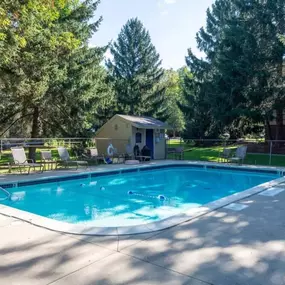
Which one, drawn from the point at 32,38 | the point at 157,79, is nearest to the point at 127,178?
the point at 32,38

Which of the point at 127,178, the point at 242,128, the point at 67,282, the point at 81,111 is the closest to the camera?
the point at 67,282

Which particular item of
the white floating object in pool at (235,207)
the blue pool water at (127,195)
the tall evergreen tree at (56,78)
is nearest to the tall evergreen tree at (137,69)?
the tall evergreen tree at (56,78)

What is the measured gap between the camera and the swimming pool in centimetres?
693

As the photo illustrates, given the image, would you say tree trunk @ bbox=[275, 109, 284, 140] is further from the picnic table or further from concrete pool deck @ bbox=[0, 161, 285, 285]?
concrete pool deck @ bbox=[0, 161, 285, 285]

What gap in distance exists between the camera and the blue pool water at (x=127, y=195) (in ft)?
22.9

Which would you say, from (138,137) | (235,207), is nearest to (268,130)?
(138,137)

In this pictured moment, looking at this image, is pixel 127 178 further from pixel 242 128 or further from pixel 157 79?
pixel 157 79

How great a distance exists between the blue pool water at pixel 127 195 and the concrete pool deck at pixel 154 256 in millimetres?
2569

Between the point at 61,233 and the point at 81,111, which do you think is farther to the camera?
the point at 81,111

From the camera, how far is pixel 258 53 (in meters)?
16.7

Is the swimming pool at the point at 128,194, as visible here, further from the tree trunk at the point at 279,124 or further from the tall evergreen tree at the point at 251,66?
the tree trunk at the point at 279,124

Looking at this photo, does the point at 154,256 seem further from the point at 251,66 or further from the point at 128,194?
the point at 251,66

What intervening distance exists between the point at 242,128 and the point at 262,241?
18.7 m

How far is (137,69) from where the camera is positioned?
25.9 m
